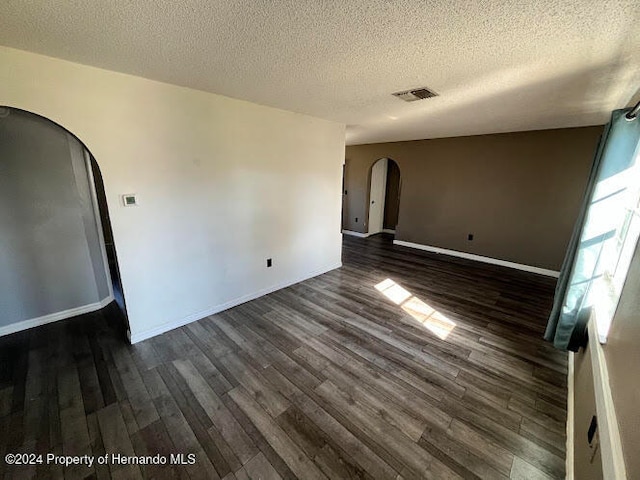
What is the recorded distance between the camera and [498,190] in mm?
4734

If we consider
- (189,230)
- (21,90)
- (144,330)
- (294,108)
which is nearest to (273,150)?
(294,108)

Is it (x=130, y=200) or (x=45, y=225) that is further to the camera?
(x=45, y=225)

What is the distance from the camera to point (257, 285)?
351 cm

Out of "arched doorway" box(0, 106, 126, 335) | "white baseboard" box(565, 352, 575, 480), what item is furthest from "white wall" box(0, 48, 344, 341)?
"white baseboard" box(565, 352, 575, 480)

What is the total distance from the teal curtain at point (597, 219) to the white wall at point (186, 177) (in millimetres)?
2956

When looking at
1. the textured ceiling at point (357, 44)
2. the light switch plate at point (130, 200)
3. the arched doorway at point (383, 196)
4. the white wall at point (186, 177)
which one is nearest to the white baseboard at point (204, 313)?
the white wall at point (186, 177)

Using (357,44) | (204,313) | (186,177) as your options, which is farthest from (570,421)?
(186,177)

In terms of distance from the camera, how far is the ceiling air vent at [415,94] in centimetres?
241

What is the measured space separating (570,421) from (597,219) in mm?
1457

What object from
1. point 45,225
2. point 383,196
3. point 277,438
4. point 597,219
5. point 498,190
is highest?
point 498,190

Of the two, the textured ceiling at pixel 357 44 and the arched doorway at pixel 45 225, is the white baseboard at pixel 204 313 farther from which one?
the textured ceiling at pixel 357 44

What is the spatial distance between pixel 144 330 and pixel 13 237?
1.60 m

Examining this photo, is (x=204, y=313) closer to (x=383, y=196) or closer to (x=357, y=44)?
(x=357, y=44)

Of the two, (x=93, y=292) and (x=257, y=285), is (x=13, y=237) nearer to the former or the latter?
(x=93, y=292)
